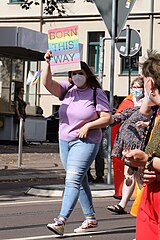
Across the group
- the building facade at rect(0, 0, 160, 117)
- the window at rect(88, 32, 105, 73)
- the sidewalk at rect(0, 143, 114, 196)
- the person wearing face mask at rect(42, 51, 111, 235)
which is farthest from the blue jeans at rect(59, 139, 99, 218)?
the window at rect(88, 32, 105, 73)

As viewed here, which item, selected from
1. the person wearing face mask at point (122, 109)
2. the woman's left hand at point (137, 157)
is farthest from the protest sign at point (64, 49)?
→ the woman's left hand at point (137, 157)

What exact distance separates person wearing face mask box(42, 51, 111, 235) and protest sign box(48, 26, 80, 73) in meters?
0.10

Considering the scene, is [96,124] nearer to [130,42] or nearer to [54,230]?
[54,230]

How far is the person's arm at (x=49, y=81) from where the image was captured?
8.10 metres

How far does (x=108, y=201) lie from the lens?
11.7 metres

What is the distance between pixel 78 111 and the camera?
26.7 feet

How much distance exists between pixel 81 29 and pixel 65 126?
37453 mm

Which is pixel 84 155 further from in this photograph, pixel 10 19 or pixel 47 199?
pixel 10 19

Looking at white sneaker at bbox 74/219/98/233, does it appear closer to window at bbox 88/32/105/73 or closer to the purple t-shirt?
the purple t-shirt

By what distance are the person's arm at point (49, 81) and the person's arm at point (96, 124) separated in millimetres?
498

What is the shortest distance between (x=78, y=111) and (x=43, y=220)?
1924 mm

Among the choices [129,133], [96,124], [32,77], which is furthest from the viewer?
[32,77]

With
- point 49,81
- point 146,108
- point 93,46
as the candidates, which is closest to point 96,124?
point 49,81

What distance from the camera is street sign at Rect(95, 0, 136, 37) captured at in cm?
1284
